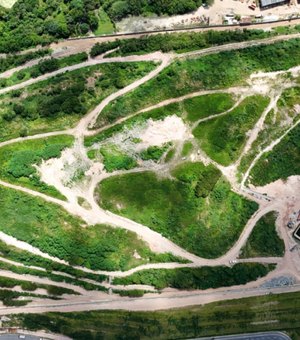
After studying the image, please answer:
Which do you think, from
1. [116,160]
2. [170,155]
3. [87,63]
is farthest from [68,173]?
[87,63]

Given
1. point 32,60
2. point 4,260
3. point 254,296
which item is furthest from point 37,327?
point 32,60

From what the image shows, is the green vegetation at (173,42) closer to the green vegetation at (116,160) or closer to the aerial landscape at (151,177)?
the aerial landscape at (151,177)

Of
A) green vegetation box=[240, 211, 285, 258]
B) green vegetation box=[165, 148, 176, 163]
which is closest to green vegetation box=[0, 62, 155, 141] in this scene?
green vegetation box=[165, 148, 176, 163]

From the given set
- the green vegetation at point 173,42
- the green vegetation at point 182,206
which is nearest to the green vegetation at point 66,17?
the green vegetation at point 173,42

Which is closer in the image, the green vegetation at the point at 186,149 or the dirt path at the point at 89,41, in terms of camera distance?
the green vegetation at the point at 186,149

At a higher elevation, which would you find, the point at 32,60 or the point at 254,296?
the point at 32,60

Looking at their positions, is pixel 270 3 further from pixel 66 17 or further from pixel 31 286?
pixel 31 286

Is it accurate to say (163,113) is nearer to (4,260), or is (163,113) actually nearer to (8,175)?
(8,175)
